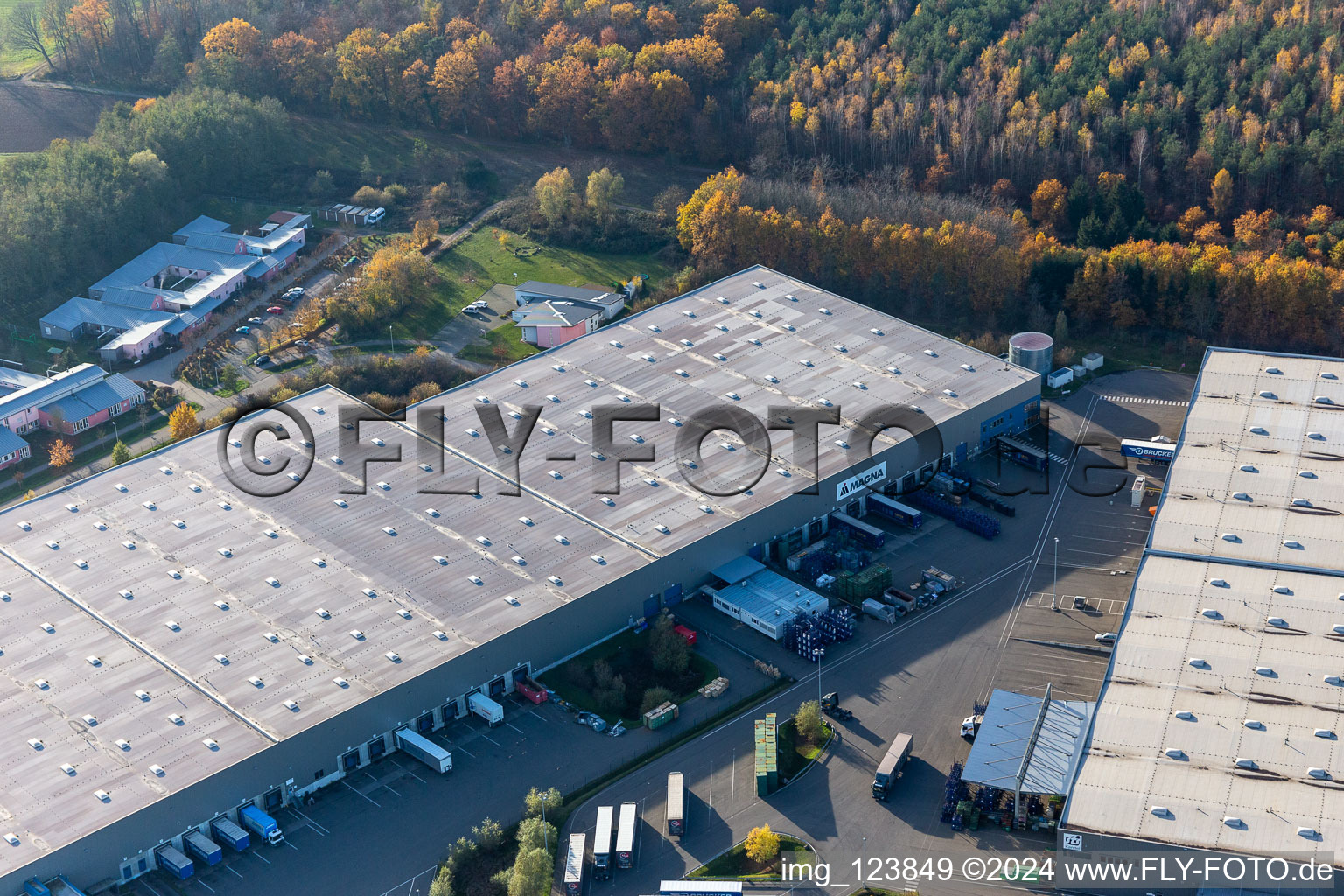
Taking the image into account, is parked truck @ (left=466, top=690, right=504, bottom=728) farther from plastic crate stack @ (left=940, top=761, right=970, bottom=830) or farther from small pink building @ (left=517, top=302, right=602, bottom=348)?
small pink building @ (left=517, top=302, right=602, bottom=348)

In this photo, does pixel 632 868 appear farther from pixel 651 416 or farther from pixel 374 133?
pixel 374 133

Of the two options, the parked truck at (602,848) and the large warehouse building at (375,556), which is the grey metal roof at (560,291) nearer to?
the large warehouse building at (375,556)

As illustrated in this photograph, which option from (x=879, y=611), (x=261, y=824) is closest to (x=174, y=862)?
(x=261, y=824)

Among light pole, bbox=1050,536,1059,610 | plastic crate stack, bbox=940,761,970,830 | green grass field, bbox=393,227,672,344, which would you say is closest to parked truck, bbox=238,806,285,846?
plastic crate stack, bbox=940,761,970,830

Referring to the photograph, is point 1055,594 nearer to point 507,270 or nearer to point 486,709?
point 486,709

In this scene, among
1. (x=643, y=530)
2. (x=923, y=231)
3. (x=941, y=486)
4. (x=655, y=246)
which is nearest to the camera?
(x=643, y=530)

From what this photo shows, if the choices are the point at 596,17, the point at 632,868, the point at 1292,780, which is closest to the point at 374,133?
the point at 596,17

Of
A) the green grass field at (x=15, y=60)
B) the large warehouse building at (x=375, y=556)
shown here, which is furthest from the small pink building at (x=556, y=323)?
the green grass field at (x=15, y=60)
